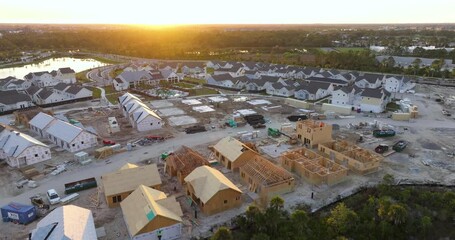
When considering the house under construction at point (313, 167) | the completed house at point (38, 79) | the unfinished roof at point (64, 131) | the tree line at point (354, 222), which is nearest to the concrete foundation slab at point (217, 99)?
the unfinished roof at point (64, 131)

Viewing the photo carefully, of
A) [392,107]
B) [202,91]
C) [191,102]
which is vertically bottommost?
[392,107]

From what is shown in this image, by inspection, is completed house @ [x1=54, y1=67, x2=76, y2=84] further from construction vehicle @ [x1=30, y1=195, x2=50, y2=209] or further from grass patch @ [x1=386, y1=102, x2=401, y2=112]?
grass patch @ [x1=386, y1=102, x2=401, y2=112]

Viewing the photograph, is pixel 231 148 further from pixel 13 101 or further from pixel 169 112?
pixel 13 101

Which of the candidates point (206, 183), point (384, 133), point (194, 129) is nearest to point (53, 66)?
point (194, 129)

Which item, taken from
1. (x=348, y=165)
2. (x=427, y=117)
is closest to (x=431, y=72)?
(x=427, y=117)

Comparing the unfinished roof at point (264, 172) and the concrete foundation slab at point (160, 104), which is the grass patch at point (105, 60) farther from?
the unfinished roof at point (264, 172)

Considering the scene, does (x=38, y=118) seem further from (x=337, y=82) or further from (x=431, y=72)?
(x=431, y=72)
